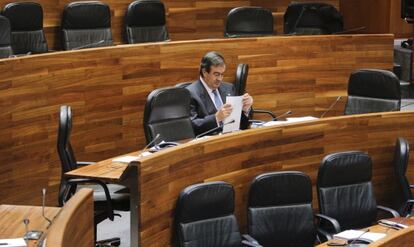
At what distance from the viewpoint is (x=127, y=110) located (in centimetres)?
626

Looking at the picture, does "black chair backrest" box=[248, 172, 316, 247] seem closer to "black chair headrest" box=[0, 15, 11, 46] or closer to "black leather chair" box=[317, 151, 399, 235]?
A: "black leather chair" box=[317, 151, 399, 235]

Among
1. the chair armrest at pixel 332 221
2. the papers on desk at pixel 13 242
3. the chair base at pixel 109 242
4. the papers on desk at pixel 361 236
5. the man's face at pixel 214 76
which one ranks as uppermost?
the man's face at pixel 214 76

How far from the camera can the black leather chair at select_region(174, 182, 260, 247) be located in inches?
171

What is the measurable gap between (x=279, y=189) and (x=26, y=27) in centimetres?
293

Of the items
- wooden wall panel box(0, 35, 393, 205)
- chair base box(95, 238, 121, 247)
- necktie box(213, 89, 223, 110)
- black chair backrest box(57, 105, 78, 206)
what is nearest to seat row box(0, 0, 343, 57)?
wooden wall panel box(0, 35, 393, 205)

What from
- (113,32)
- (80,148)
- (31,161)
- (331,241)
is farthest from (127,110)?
(331,241)

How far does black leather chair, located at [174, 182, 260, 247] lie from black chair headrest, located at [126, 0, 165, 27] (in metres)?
3.21

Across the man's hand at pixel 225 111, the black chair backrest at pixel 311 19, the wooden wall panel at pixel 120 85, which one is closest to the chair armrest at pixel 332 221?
the man's hand at pixel 225 111

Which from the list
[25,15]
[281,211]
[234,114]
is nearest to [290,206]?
[281,211]

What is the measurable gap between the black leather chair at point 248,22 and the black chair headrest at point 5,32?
2.03 meters

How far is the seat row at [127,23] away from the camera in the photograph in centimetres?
671

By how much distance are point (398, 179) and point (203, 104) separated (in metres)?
1.30

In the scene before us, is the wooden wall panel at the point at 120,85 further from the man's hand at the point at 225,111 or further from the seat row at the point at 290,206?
the seat row at the point at 290,206

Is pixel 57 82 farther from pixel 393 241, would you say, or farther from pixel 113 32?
Result: pixel 393 241
